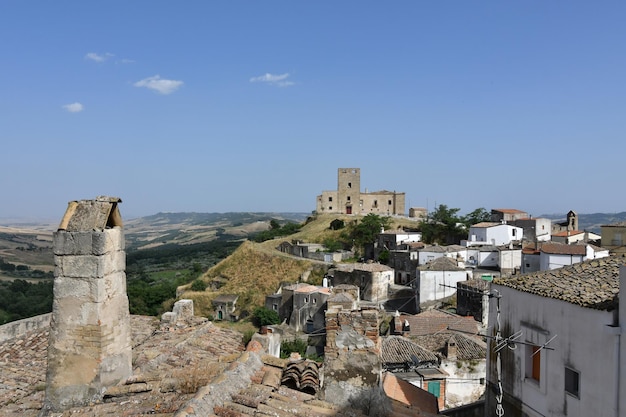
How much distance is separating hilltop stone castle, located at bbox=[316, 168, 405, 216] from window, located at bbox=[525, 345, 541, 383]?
64019 millimetres

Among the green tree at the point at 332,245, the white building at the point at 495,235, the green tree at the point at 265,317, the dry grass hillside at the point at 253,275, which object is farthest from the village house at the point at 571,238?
the green tree at the point at 265,317

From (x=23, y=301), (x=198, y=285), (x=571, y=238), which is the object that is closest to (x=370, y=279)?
(x=198, y=285)

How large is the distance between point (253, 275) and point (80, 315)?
47.2 m

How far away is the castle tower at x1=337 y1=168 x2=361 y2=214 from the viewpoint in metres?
74.9

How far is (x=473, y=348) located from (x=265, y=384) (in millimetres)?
16595

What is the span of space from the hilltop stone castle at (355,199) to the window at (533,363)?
64.0 m

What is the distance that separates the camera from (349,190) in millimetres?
75125

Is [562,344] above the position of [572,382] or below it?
above

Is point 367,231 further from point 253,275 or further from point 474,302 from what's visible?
point 474,302

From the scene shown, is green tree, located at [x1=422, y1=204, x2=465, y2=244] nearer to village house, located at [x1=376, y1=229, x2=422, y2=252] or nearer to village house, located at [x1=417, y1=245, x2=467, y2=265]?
village house, located at [x1=376, y1=229, x2=422, y2=252]

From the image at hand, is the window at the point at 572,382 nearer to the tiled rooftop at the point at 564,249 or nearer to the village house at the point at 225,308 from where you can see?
the tiled rooftop at the point at 564,249

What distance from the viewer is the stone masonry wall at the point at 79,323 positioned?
6.66 m

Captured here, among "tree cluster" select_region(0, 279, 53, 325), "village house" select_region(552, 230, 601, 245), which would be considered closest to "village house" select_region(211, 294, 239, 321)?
"tree cluster" select_region(0, 279, 53, 325)

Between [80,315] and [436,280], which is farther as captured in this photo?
[436,280]
